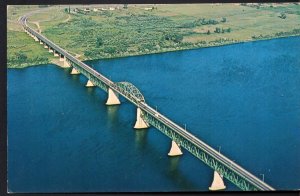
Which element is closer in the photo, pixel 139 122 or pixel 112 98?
pixel 139 122

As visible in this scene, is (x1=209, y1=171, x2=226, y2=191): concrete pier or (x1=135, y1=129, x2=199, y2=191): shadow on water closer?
(x1=209, y1=171, x2=226, y2=191): concrete pier

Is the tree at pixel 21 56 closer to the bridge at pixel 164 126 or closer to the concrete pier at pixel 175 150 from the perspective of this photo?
the bridge at pixel 164 126

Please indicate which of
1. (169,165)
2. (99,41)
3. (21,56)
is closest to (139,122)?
(169,165)

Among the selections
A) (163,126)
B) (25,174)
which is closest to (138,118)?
(163,126)

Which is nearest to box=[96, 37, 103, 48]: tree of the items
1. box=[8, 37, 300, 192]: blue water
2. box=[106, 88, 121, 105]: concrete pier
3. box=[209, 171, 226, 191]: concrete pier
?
box=[8, 37, 300, 192]: blue water

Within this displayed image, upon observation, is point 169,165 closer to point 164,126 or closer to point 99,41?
point 164,126

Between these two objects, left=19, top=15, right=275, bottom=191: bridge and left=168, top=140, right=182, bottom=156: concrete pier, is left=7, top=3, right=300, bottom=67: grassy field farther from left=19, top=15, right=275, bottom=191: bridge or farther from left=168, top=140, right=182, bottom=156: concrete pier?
left=168, top=140, right=182, bottom=156: concrete pier

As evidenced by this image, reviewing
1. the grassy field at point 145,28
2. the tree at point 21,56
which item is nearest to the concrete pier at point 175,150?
the grassy field at point 145,28
